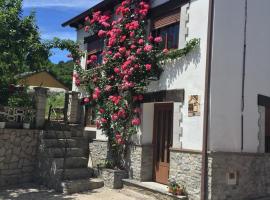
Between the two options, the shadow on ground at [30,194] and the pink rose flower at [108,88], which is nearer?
the shadow on ground at [30,194]

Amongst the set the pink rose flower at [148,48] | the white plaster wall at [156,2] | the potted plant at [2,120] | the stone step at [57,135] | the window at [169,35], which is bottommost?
the stone step at [57,135]

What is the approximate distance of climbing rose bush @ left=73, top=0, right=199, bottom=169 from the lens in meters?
11.9

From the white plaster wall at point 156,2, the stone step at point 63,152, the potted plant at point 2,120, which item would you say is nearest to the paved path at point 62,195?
the stone step at point 63,152

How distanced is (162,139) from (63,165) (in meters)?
3.28

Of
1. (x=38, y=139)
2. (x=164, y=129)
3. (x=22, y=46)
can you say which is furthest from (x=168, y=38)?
(x=38, y=139)

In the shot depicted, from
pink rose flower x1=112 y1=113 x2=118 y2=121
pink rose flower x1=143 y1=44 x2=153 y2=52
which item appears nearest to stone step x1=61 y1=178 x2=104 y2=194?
pink rose flower x1=112 y1=113 x2=118 y2=121

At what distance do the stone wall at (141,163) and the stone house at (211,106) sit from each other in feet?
0.10

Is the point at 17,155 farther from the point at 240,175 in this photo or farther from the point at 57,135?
the point at 240,175

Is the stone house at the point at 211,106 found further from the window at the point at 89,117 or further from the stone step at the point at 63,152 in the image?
the window at the point at 89,117

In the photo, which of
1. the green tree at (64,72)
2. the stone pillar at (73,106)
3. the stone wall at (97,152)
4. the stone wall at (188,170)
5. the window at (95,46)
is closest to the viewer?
the stone wall at (188,170)

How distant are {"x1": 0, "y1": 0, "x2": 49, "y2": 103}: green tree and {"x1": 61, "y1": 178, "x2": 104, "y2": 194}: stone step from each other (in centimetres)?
420

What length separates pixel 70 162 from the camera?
12.7 meters

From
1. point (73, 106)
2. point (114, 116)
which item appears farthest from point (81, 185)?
point (73, 106)

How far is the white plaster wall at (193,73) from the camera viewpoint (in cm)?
1030
